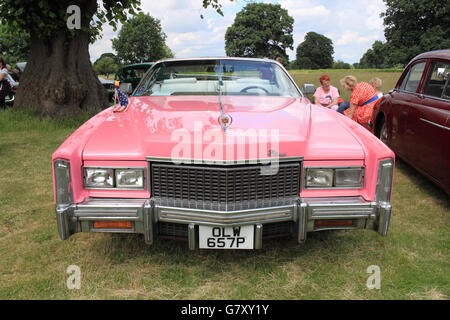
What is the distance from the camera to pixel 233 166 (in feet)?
7.41

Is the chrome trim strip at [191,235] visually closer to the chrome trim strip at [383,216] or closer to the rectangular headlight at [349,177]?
the rectangular headlight at [349,177]

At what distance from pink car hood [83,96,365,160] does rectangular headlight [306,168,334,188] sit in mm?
101

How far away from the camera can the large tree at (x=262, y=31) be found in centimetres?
5516

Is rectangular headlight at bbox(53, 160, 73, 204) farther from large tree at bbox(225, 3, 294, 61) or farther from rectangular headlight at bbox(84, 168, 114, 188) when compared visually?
large tree at bbox(225, 3, 294, 61)

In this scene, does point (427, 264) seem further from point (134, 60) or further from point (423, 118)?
point (134, 60)

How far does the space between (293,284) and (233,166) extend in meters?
0.99

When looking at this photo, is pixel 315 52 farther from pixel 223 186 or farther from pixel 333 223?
pixel 223 186

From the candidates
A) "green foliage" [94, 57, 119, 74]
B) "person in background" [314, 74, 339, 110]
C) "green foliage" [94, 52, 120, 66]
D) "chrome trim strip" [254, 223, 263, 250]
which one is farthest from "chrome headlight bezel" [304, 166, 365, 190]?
"green foliage" [94, 52, 120, 66]

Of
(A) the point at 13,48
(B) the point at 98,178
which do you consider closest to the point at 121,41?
(A) the point at 13,48

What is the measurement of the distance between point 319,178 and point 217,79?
182 cm

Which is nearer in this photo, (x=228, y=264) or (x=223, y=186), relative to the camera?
(x=223, y=186)

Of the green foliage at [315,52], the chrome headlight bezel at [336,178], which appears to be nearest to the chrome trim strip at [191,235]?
the chrome headlight bezel at [336,178]

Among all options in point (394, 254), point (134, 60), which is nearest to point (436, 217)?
point (394, 254)

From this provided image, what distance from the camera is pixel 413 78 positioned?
→ 4988mm
